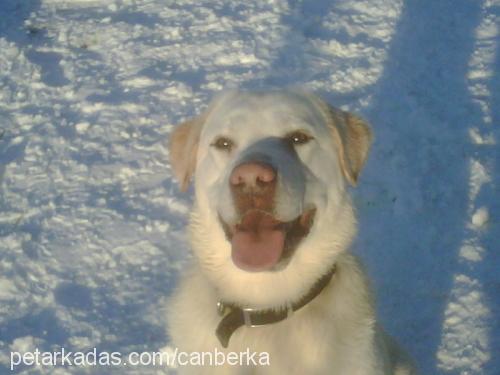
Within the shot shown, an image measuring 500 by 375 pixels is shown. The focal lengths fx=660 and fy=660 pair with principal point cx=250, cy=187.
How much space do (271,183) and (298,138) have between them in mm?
424

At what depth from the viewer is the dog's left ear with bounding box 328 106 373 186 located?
3072 mm

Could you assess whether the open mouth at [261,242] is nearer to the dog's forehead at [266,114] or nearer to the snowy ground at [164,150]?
the dog's forehead at [266,114]

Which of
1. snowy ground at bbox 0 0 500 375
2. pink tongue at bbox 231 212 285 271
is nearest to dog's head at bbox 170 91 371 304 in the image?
pink tongue at bbox 231 212 285 271

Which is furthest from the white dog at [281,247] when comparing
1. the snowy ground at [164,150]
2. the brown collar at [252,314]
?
the snowy ground at [164,150]

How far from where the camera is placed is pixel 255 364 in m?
→ 2.89

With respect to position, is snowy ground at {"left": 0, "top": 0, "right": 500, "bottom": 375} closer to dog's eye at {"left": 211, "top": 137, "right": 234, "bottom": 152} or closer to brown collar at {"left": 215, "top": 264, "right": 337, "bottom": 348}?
brown collar at {"left": 215, "top": 264, "right": 337, "bottom": 348}

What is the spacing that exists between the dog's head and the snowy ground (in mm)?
1342

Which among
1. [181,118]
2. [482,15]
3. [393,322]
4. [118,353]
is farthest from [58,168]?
[482,15]

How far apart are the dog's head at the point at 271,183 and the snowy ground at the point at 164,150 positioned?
134cm

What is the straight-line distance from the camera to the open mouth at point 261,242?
8.94 ft

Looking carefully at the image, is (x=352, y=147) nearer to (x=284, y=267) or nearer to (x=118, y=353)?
(x=284, y=267)

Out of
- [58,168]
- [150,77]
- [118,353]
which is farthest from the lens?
[150,77]

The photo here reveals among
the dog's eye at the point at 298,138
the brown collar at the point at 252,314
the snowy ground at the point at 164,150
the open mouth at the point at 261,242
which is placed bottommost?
the snowy ground at the point at 164,150

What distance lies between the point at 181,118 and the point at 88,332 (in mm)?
2082
